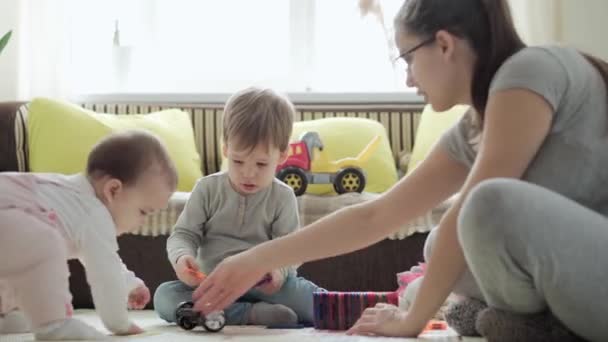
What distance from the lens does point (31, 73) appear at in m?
3.67

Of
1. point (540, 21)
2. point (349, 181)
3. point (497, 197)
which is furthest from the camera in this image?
point (540, 21)

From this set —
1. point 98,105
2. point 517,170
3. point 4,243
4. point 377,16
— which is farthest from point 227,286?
point 377,16

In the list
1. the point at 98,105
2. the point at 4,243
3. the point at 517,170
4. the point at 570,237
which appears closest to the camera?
the point at 570,237

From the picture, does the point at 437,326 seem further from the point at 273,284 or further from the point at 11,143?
the point at 11,143

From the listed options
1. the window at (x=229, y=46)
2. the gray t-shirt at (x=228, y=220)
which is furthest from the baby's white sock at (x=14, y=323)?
the window at (x=229, y=46)

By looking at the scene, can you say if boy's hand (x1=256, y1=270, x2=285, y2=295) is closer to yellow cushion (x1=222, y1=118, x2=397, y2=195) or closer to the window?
yellow cushion (x1=222, y1=118, x2=397, y2=195)

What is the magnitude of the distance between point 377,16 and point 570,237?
289 cm

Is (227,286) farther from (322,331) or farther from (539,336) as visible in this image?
(539,336)

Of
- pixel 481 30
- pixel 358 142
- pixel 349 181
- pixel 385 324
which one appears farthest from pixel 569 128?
pixel 358 142

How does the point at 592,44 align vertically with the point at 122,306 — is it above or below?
above

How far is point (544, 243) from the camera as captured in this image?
1.09 metres

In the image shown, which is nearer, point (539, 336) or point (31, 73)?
point (539, 336)

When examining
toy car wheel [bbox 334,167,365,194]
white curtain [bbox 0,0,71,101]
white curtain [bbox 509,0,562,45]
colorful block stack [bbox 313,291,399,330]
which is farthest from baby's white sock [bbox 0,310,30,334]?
white curtain [bbox 509,0,562,45]

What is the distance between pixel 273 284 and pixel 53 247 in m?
0.57
